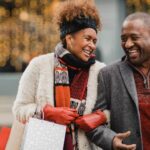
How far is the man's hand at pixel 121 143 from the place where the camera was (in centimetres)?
412

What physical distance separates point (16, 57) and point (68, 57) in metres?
6.66

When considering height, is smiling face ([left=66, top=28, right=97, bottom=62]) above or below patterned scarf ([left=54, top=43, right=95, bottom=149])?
above

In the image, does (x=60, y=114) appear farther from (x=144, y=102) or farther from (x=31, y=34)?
(x=31, y=34)

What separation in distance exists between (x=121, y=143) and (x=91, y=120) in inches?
10.2

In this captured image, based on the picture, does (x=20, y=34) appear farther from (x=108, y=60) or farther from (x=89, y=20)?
(x=89, y=20)

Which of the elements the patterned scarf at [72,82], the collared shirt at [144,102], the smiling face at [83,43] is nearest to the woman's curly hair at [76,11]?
the smiling face at [83,43]

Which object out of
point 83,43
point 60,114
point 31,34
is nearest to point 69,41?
point 83,43

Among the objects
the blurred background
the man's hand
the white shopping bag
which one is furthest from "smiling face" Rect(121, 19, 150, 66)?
the blurred background

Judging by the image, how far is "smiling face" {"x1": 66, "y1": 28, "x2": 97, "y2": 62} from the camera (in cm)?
436

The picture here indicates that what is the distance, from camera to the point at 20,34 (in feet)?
35.8

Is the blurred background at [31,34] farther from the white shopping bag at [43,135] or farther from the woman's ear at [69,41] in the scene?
the white shopping bag at [43,135]

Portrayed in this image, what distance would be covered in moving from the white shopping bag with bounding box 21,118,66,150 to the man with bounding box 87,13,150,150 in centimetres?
24

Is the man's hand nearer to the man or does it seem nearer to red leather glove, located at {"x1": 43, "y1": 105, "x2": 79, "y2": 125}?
the man

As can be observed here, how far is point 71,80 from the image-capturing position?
14.4 feet
